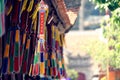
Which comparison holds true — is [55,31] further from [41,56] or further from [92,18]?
[92,18]

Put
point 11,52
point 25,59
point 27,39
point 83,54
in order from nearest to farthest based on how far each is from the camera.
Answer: point 11,52, point 25,59, point 27,39, point 83,54

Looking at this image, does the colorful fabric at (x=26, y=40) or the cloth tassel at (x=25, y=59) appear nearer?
the colorful fabric at (x=26, y=40)

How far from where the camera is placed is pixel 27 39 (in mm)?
16594

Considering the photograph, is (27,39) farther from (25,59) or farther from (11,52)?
(11,52)

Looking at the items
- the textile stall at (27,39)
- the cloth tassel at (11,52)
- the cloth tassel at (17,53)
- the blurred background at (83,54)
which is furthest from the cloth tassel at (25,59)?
the blurred background at (83,54)

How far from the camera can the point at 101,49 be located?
36344 millimetres

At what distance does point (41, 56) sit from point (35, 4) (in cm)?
164

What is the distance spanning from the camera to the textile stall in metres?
14.3

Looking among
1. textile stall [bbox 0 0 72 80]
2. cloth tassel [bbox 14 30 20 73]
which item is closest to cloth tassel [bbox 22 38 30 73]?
textile stall [bbox 0 0 72 80]

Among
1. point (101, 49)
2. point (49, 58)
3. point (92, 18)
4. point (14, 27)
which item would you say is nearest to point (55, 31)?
point (49, 58)

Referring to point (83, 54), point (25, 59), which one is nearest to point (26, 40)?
point (25, 59)

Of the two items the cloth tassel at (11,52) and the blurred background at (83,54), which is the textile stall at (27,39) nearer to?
the cloth tassel at (11,52)

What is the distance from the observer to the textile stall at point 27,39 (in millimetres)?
14297

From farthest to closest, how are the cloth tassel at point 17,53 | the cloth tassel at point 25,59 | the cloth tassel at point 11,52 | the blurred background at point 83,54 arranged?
the blurred background at point 83,54 < the cloth tassel at point 25,59 < the cloth tassel at point 17,53 < the cloth tassel at point 11,52
